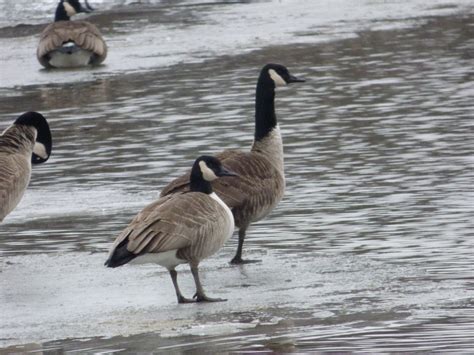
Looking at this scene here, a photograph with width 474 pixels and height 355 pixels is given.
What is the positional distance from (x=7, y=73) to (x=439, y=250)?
41.1 feet

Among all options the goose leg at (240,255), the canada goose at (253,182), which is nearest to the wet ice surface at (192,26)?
the canada goose at (253,182)

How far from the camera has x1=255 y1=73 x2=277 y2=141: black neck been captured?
1052cm

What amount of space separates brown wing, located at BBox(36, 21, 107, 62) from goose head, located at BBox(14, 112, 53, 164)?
9792mm

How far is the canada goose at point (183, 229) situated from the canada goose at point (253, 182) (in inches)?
21.1

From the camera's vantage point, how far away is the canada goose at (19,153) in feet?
33.7

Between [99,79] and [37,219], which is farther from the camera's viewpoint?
[99,79]

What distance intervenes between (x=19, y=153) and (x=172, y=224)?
7.93 ft

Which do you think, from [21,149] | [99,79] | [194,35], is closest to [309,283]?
[21,149]

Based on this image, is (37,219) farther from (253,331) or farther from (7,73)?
(7,73)

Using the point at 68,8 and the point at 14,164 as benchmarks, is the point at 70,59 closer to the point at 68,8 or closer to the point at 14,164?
the point at 68,8

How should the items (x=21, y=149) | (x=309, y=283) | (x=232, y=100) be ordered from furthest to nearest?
(x=232, y=100) → (x=21, y=149) → (x=309, y=283)

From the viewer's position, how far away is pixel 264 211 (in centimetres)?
991

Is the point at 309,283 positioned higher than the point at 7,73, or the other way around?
the point at 309,283

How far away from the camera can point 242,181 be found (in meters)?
9.75
